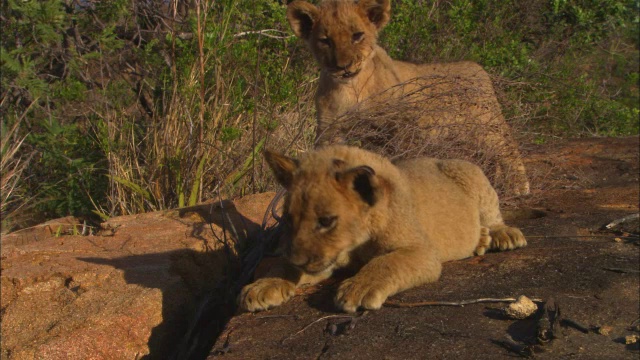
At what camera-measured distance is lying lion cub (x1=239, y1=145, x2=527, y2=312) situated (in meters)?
3.96

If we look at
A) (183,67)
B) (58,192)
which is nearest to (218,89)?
(183,67)

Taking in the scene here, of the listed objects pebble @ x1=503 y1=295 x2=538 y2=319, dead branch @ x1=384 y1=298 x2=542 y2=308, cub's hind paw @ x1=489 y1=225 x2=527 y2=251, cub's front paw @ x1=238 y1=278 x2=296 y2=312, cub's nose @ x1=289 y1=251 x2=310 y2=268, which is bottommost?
cub's hind paw @ x1=489 y1=225 x2=527 y2=251

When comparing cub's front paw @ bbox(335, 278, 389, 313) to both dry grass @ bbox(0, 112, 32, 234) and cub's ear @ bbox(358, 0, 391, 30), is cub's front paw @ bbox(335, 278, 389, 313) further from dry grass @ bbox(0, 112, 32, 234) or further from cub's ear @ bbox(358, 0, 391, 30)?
cub's ear @ bbox(358, 0, 391, 30)

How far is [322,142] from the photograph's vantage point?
6.79 m

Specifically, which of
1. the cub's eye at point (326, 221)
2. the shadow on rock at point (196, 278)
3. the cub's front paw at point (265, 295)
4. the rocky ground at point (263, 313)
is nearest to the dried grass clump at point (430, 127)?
the rocky ground at point (263, 313)

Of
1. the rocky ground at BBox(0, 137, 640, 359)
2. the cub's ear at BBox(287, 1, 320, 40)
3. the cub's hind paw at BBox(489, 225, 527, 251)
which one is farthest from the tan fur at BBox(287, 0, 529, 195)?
the cub's hind paw at BBox(489, 225, 527, 251)

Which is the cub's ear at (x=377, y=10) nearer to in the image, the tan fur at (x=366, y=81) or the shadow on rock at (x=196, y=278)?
the tan fur at (x=366, y=81)

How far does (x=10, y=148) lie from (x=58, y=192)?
0.86 metres

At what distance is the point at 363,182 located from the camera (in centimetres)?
404

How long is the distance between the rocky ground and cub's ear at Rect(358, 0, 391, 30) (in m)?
2.41

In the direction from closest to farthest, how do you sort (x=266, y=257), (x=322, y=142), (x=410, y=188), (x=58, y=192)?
1. (x=410, y=188)
2. (x=266, y=257)
3. (x=322, y=142)
4. (x=58, y=192)

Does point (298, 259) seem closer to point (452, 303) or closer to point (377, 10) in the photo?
point (452, 303)

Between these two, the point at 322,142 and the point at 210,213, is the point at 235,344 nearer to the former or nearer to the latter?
the point at 210,213

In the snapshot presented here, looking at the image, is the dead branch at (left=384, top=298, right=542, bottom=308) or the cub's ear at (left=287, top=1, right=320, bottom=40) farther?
the cub's ear at (left=287, top=1, right=320, bottom=40)
